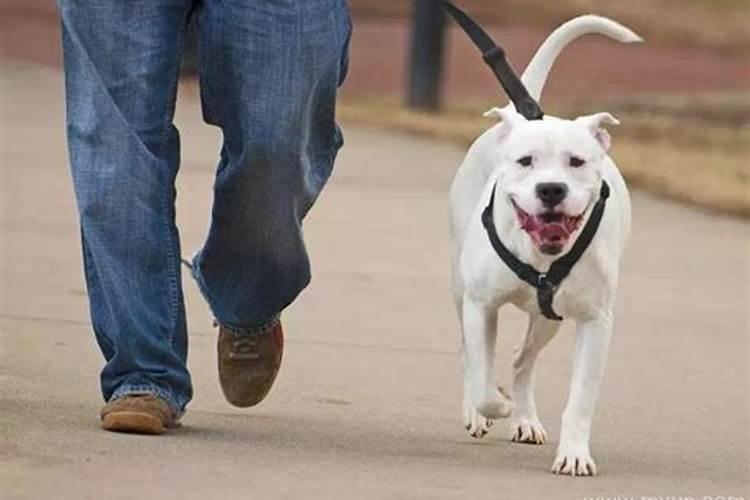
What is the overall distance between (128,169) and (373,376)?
1884 mm

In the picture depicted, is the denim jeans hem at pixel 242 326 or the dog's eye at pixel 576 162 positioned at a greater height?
A: the dog's eye at pixel 576 162

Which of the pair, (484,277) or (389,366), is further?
(389,366)

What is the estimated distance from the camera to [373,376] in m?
8.23

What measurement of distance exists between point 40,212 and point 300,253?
5353 millimetres

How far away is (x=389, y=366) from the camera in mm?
8492

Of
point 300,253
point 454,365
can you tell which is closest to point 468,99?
point 454,365

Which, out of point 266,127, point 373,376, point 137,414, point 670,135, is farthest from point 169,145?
point 670,135

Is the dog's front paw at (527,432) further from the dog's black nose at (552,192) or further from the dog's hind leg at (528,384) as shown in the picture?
the dog's black nose at (552,192)

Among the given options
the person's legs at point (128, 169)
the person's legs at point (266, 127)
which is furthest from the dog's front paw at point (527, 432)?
the person's legs at point (128, 169)

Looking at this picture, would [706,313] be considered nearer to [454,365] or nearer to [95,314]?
[454,365]

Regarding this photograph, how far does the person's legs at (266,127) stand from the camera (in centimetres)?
652

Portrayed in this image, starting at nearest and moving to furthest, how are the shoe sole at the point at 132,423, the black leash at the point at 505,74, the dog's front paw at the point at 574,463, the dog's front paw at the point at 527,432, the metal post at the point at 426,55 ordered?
1. the dog's front paw at the point at 574,463
2. the shoe sole at the point at 132,423
3. the black leash at the point at 505,74
4. the dog's front paw at the point at 527,432
5. the metal post at the point at 426,55

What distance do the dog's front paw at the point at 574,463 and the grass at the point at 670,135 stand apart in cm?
674

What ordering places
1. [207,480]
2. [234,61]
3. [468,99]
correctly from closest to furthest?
[207,480]
[234,61]
[468,99]
